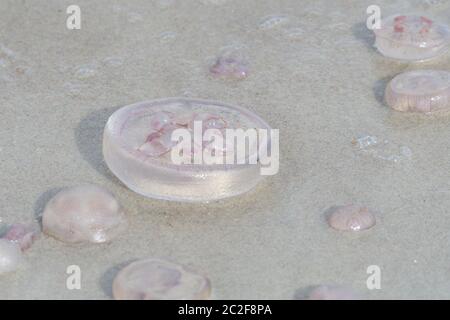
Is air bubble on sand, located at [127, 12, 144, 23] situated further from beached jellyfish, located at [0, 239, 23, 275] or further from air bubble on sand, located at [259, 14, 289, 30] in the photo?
beached jellyfish, located at [0, 239, 23, 275]

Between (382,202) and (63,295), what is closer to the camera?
(63,295)

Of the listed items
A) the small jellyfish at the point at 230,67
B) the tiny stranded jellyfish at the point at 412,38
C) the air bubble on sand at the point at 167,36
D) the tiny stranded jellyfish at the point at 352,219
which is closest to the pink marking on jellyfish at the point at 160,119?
the small jellyfish at the point at 230,67

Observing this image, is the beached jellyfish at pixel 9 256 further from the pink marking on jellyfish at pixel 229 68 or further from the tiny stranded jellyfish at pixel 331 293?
the pink marking on jellyfish at pixel 229 68

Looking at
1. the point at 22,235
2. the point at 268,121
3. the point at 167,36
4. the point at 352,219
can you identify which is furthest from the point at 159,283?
the point at 167,36

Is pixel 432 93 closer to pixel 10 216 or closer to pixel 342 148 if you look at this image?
pixel 342 148

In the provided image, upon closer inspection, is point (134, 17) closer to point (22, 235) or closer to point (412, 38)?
point (412, 38)

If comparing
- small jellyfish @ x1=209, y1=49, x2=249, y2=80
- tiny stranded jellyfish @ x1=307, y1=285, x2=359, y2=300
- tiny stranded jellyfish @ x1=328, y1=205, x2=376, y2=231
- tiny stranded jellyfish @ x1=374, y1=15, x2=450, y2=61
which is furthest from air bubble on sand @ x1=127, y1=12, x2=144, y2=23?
tiny stranded jellyfish @ x1=307, y1=285, x2=359, y2=300

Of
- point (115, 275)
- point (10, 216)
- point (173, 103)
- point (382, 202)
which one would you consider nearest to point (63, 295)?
point (115, 275)
